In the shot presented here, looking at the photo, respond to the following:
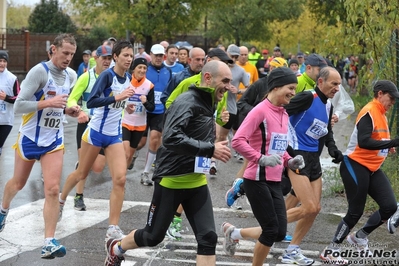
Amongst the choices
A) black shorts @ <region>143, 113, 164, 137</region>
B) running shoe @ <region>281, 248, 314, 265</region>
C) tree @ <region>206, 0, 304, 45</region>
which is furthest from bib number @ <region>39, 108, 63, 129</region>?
tree @ <region>206, 0, 304, 45</region>

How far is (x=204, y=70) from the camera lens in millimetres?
5973

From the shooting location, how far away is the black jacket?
5.61m

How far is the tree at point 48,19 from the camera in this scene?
42438 millimetres

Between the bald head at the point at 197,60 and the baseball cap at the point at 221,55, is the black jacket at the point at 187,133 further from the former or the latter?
the bald head at the point at 197,60

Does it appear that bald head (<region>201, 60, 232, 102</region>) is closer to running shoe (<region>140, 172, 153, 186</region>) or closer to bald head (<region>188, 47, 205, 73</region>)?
bald head (<region>188, 47, 205, 73</region>)

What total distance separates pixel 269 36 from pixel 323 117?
119 ft

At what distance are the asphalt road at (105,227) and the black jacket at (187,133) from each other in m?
1.53

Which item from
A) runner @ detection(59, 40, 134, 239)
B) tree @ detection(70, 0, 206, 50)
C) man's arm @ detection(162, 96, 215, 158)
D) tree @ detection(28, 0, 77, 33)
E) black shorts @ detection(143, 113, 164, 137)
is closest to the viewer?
man's arm @ detection(162, 96, 215, 158)

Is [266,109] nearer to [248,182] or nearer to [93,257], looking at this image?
[248,182]

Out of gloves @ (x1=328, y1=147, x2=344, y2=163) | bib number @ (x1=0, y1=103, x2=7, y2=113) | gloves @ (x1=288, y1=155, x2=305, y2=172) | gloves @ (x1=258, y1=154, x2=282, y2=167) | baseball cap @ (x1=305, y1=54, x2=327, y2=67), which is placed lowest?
bib number @ (x1=0, y1=103, x2=7, y2=113)

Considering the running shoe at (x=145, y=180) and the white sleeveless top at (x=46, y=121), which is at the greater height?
the white sleeveless top at (x=46, y=121)

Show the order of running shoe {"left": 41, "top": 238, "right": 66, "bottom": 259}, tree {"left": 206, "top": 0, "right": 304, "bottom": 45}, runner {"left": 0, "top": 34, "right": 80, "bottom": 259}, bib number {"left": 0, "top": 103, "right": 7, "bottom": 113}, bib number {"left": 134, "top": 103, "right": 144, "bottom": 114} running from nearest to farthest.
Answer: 1. running shoe {"left": 41, "top": 238, "right": 66, "bottom": 259}
2. runner {"left": 0, "top": 34, "right": 80, "bottom": 259}
3. bib number {"left": 0, "top": 103, "right": 7, "bottom": 113}
4. bib number {"left": 134, "top": 103, "right": 144, "bottom": 114}
5. tree {"left": 206, "top": 0, "right": 304, "bottom": 45}

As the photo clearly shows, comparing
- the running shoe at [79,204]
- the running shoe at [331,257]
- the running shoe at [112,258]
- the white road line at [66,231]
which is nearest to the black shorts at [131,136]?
the white road line at [66,231]

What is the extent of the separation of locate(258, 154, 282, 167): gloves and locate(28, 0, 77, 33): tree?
37.6m
